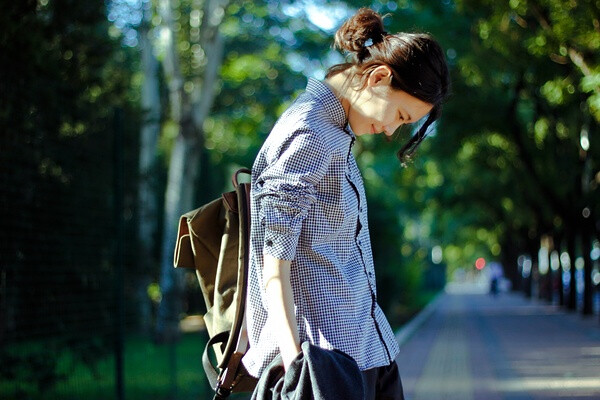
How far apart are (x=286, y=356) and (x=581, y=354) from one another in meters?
13.7

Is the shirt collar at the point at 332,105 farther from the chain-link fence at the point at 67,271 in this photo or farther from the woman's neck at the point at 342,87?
the chain-link fence at the point at 67,271

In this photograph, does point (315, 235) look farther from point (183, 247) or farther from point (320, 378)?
point (183, 247)

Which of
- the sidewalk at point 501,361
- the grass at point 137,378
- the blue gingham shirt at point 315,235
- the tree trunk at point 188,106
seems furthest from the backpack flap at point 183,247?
Answer: the tree trunk at point 188,106

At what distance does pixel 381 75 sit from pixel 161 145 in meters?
30.7

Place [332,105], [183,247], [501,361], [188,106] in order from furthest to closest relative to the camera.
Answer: [188,106] → [501,361] → [183,247] → [332,105]

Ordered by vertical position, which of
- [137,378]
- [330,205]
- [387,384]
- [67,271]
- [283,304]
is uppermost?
[330,205]

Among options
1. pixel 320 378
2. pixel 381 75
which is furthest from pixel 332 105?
pixel 320 378

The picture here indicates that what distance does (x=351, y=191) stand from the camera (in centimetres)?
260

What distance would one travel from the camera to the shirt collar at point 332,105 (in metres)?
2.58

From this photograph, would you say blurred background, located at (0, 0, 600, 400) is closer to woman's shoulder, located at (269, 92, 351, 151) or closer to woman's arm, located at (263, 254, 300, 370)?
woman's shoulder, located at (269, 92, 351, 151)

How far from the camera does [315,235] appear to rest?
8.11 feet

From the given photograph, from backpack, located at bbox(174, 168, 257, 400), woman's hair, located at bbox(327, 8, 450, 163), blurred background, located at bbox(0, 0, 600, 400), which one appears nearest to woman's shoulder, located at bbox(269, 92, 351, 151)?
woman's hair, located at bbox(327, 8, 450, 163)

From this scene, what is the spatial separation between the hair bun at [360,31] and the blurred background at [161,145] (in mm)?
569

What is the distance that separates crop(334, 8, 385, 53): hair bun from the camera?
2.59 m
